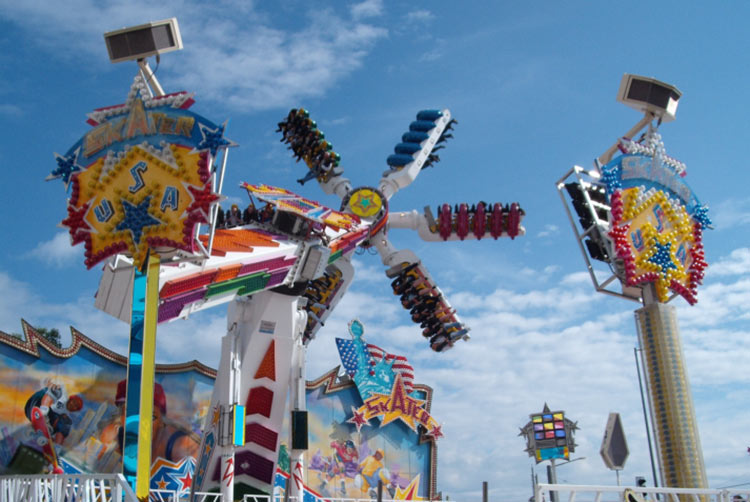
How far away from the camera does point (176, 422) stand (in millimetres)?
24359

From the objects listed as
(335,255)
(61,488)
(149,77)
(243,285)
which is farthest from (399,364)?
(61,488)

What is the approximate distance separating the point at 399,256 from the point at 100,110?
10055 mm

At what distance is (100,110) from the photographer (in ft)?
53.3

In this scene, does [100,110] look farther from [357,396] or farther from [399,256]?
[357,396]

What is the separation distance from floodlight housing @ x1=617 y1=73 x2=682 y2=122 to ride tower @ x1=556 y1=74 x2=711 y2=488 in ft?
0.09

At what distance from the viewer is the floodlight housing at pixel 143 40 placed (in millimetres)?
16812

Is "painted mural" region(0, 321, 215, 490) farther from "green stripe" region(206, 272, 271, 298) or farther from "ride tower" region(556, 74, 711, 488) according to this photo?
"ride tower" region(556, 74, 711, 488)

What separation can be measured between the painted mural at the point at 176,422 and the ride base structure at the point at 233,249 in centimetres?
213

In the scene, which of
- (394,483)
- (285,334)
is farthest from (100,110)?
(394,483)

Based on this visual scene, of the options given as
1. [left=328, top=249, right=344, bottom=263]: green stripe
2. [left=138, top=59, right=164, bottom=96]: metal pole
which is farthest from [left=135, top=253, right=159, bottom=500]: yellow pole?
[left=328, top=249, right=344, bottom=263]: green stripe

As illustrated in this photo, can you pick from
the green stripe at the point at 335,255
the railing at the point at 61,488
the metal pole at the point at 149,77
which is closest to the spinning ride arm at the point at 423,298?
the green stripe at the point at 335,255

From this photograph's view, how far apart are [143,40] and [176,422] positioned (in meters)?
11.9

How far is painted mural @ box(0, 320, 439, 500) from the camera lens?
22.0 metres

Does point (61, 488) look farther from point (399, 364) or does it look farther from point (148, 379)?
point (399, 364)
